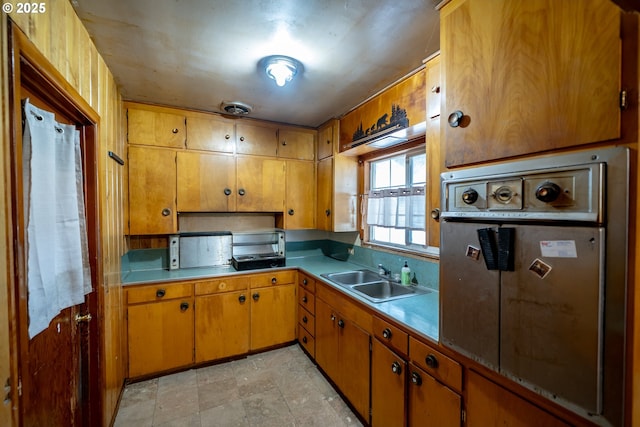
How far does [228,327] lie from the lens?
8.59 ft

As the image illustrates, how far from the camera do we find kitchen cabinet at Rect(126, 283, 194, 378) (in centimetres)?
230

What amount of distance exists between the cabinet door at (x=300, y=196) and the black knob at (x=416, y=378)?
6.48 ft

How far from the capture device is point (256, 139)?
295 cm

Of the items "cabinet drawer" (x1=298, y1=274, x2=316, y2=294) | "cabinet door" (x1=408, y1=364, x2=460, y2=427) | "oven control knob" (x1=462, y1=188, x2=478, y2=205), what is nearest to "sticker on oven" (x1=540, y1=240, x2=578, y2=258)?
"oven control knob" (x1=462, y1=188, x2=478, y2=205)

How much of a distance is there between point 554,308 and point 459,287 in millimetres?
324

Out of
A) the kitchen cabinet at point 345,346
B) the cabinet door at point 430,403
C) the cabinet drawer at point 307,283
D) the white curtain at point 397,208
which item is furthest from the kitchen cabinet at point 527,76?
the cabinet drawer at point 307,283

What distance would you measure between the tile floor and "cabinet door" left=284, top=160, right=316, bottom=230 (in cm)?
143

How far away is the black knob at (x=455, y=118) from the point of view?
3.85ft

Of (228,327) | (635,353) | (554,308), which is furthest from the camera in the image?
(228,327)

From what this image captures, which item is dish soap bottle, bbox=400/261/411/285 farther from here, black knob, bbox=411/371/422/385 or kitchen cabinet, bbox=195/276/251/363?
kitchen cabinet, bbox=195/276/251/363

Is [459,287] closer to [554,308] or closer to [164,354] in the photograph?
[554,308]

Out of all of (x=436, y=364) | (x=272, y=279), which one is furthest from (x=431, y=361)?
(x=272, y=279)

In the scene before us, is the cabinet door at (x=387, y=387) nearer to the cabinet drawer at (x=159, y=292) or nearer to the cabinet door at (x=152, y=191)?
the cabinet drawer at (x=159, y=292)

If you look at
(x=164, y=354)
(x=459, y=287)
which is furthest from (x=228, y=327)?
(x=459, y=287)
